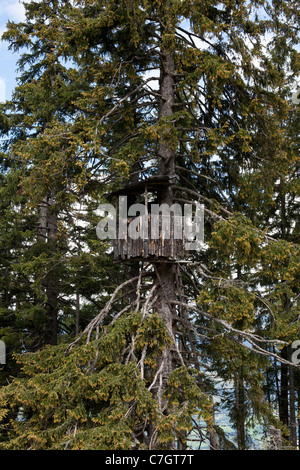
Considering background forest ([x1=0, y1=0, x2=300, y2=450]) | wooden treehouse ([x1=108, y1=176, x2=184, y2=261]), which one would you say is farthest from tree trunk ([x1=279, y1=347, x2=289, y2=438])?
wooden treehouse ([x1=108, y1=176, x2=184, y2=261])

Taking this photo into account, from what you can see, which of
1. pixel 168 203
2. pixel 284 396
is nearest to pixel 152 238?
pixel 168 203

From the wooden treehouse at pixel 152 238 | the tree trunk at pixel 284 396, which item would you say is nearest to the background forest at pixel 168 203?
the wooden treehouse at pixel 152 238

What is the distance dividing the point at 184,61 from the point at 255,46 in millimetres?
1584

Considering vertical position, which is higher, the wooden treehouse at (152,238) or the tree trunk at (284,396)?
the wooden treehouse at (152,238)

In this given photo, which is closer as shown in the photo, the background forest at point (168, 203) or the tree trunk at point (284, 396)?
the background forest at point (168, 203)

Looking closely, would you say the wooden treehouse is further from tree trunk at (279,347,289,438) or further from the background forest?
tree trunk at (279,347,289,438)

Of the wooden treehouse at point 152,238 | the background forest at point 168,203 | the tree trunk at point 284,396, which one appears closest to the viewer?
the background forest at point 168,203

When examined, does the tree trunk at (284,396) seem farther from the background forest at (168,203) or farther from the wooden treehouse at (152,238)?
the wooden treehouse at (152,238)

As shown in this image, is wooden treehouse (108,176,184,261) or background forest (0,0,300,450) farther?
wooden treehouse (108,176,184,261)

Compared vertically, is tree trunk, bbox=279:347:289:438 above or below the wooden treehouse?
below

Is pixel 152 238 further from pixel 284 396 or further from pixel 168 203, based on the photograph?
pixel 284 396
